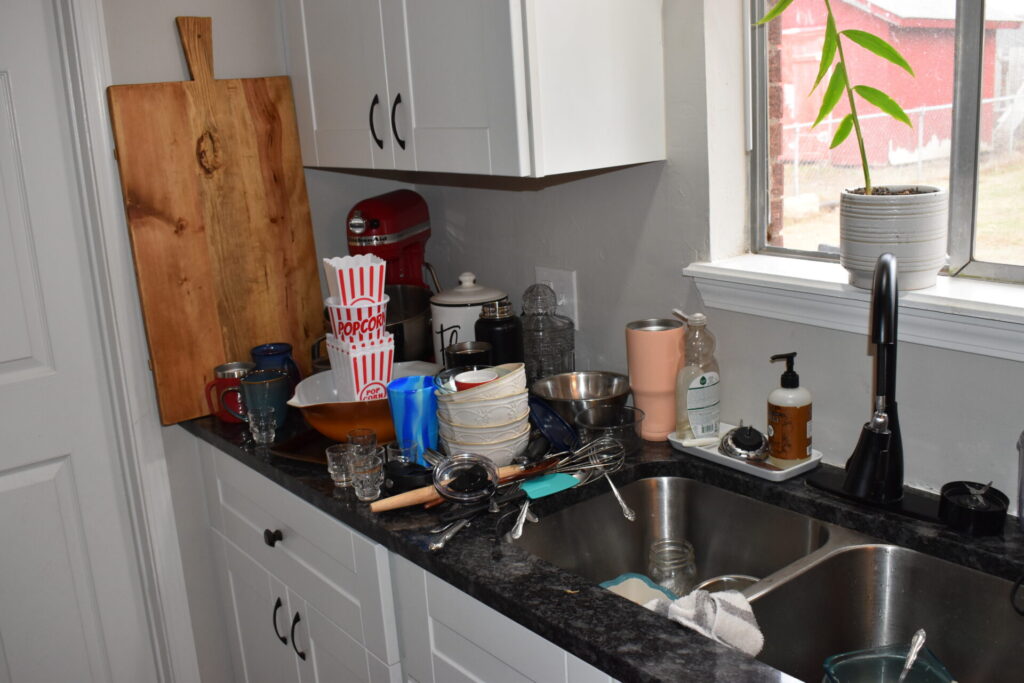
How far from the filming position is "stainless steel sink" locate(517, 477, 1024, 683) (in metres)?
1.26

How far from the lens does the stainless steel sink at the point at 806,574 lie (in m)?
1.26

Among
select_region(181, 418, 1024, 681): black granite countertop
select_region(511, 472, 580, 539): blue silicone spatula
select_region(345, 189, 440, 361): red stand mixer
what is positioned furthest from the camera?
select_region(345, 189, 440, 361): red stand mixer

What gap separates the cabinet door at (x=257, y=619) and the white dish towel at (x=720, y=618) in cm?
98

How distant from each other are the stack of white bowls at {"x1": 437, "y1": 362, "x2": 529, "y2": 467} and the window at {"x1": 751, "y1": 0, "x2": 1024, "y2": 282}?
1.80ft

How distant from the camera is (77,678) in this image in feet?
7.06

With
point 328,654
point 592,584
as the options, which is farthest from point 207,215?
point 592,584

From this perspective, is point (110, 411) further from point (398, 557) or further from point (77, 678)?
point (398, 557)

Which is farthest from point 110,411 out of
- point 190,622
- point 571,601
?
point 571,601

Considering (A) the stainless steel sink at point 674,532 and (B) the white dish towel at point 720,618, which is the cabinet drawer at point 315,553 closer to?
(A) the stainless steel sink at point 674,532

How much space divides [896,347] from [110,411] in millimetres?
1649

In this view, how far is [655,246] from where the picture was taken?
5.74ft

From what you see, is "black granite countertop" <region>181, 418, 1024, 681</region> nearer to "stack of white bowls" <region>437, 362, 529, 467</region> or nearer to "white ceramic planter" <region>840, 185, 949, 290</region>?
"stack of white bowls" <region>437, 362, 529, 467</region>

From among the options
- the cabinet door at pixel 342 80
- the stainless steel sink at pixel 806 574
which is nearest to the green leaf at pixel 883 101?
the stainless steel sink at pixel 806 574

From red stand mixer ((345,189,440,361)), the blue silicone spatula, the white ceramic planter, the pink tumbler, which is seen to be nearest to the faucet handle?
the white ceramic planter
